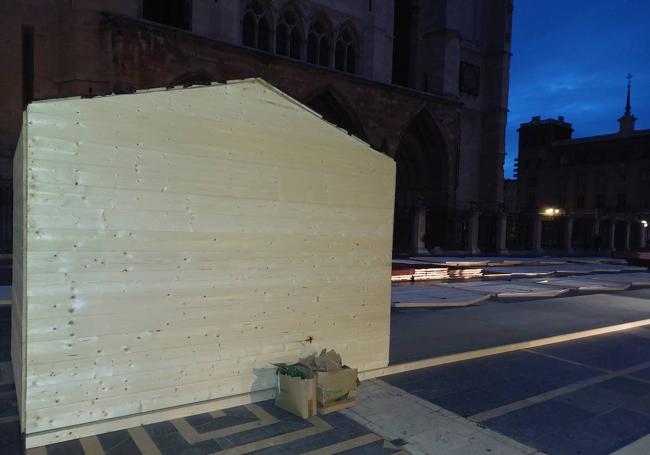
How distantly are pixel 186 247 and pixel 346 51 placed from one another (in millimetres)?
25028

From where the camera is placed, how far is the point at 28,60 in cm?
1786

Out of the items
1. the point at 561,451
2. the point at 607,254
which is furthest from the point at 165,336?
the point at 607,254

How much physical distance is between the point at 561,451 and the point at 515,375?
6.77 ft

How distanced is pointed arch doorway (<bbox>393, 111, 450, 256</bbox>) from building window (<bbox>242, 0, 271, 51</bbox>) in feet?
33.9

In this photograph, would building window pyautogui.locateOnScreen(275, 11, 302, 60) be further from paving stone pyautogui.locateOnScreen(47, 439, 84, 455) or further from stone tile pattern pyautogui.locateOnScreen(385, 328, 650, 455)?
paving stone pyautogui.locateOnScreen(47, 439, 84, 455)

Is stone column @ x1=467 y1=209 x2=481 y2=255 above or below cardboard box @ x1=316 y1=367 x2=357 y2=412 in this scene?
above

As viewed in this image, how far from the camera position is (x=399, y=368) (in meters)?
5.91

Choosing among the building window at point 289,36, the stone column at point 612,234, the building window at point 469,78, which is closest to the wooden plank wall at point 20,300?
the building window at point 289,36

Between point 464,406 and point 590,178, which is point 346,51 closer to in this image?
point 464,406

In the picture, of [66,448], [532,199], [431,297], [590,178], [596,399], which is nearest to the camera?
[66,448]

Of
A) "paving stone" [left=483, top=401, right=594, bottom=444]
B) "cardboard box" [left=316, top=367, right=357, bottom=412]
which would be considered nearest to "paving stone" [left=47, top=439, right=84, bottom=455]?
"cardboard box" [left=316, top=367, right=357, bottom=412]

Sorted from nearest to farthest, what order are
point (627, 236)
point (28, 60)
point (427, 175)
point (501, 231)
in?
1. point (28, 60)
2. point (501, 231)
3. point (427, 175)
4. point (627, 236)

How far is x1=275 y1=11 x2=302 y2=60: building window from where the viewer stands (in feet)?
79.6

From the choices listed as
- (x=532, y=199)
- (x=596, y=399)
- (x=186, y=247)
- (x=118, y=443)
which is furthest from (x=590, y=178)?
(x=118, y=443)
